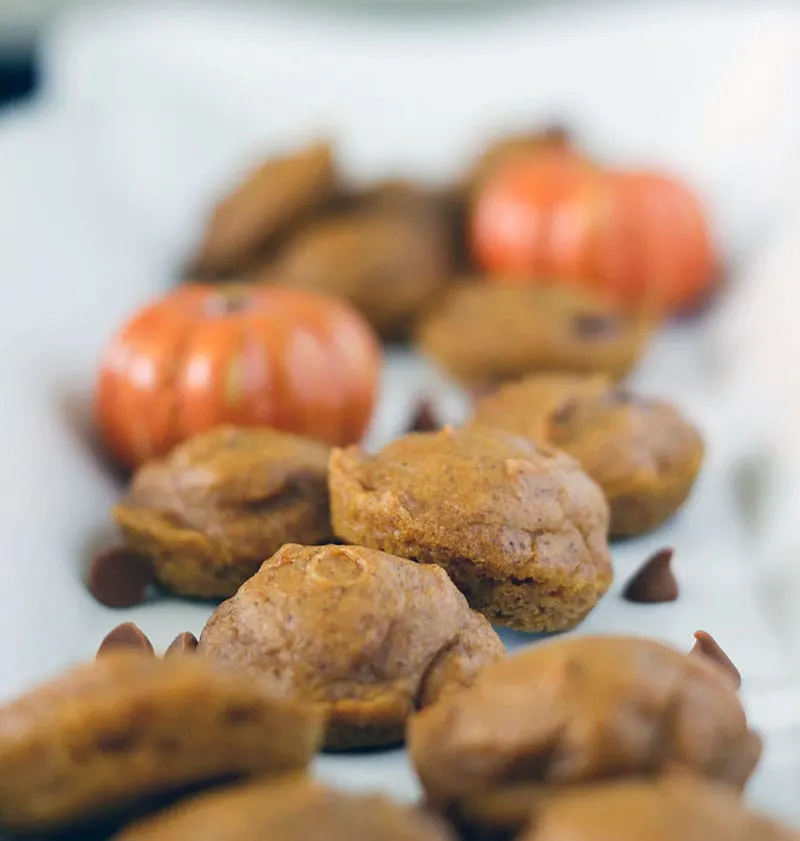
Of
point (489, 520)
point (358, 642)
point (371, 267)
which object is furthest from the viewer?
point (371, 267)

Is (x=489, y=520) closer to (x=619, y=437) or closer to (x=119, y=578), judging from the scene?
(x=619, y=437)

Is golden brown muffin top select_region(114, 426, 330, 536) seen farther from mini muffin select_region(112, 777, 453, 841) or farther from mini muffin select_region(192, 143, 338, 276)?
mini muffin select_region(192, 143, 338, 276)

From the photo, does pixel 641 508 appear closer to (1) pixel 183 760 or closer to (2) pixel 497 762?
(2) pixel 497 762

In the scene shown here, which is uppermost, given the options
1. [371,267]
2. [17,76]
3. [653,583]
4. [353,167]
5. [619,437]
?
[17,76]

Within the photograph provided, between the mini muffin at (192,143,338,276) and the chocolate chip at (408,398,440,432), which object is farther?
the mini muffin at (192,143,338,276)

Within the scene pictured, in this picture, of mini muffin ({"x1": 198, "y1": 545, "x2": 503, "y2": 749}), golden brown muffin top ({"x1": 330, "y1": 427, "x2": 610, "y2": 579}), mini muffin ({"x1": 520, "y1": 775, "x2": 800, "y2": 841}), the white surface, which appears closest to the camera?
mini muffin ({"x1": 520, "y1": 775, "x2": 800, "y2": 841})

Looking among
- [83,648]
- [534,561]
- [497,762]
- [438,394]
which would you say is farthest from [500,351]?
[497,762]

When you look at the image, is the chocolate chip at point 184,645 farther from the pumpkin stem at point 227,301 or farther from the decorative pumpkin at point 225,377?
the pumpkin stem at point 227,301

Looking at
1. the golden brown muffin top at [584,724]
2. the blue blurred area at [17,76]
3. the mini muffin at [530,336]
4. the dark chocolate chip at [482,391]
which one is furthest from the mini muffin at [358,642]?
the blue blurred area at [17,76]

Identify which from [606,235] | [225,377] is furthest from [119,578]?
[606,235]

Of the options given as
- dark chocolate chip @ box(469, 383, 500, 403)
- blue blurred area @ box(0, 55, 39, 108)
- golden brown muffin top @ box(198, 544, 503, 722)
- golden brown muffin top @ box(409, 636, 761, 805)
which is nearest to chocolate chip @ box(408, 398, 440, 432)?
dark chocolate chip @ box(469, 383, 500, 403)
